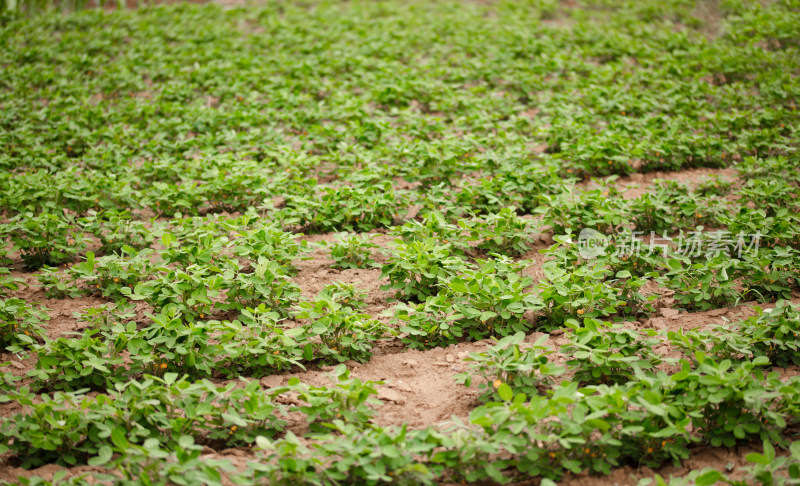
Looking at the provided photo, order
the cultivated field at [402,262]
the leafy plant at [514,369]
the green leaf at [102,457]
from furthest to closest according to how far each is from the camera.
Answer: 1. the leafy plant at [514,369]
2. the cultivated field at [402,262]
3. the green leaf at [102,457]

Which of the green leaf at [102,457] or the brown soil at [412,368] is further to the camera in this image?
the brown soil at [412,368]

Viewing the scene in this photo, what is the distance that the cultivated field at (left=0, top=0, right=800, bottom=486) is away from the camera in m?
2.50

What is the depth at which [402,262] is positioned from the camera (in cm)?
365

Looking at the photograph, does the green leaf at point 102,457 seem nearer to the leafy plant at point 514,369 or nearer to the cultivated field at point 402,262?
the cultivated field at point 402,262

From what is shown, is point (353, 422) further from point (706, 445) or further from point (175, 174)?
point (175, 174)

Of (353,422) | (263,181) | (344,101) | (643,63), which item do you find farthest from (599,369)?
(643,63)

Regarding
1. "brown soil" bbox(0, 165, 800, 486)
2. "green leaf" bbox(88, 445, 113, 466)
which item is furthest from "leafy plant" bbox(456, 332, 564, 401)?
"green leaf" bbox(88, 445, 113, 466)

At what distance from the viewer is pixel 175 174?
5250 mm

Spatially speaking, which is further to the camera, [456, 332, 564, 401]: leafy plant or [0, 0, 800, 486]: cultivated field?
[456, 332, 564, 401]: leafy plant

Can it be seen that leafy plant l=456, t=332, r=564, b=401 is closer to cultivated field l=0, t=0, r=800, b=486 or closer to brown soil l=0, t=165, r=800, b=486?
cultivated field l=0, t=0, r=800, b=486

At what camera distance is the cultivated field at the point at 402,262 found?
2.50m

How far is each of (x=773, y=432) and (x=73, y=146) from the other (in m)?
6.12

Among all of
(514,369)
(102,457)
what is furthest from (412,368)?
(102,457)

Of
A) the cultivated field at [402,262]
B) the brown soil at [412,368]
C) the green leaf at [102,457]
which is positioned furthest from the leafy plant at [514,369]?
the green leaf at [102,457]
